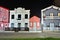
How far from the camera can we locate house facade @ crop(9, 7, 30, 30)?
38.6 feet

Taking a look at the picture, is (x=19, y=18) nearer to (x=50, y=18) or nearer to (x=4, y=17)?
(x=4, y=17)

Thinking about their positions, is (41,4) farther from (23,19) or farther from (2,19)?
(2,19)

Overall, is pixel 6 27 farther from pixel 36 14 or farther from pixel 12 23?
pixel 36 14

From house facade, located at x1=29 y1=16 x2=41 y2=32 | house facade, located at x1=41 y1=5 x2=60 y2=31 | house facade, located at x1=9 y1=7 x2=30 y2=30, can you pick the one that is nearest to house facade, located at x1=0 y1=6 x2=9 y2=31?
house facade, located at x1=9 y1=7 x2=30 y2=30

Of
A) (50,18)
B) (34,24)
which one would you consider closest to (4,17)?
(34,24)

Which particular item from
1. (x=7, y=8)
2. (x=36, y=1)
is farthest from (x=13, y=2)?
(x=36, y=1)

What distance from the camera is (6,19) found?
11.9 meters

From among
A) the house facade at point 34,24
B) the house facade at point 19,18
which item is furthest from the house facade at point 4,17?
the house facade at point 34,24

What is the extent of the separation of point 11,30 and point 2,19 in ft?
2.92

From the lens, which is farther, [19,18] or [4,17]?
[4,17]

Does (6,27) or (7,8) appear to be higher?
(7,8)

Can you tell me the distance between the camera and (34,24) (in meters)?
11.8

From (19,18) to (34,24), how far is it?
88 centimetres

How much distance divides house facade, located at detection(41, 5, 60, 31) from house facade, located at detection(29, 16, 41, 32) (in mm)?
272
